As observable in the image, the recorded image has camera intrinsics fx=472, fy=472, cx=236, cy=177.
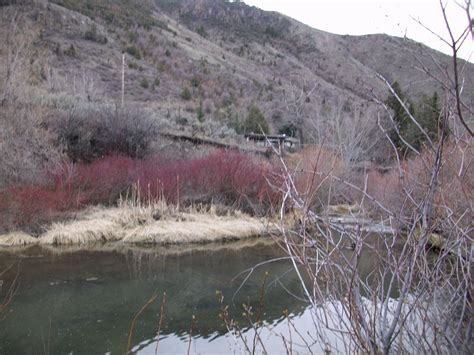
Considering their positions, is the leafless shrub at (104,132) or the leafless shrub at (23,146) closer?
the leafless shrub at (23,146)

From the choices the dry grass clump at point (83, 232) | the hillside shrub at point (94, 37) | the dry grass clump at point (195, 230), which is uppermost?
the hillside shrub at point (94, 37)

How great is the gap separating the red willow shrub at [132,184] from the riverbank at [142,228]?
46 cm

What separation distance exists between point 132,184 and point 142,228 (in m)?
1.98

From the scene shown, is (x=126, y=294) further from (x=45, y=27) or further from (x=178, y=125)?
(x=45, y=27)

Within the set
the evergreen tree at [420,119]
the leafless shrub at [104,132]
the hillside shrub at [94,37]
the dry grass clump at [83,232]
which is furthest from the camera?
the hillside shrub at [94,37]

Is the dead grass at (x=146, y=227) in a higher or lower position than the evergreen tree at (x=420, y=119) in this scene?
lower

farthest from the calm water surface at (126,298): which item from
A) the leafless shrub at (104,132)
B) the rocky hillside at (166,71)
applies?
the leafless shrub at (104,132)

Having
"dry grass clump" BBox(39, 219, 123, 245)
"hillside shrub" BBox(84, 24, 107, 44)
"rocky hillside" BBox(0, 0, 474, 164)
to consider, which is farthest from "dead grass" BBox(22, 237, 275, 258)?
"hillside shrub" BBox(84, 24, 107, 44)

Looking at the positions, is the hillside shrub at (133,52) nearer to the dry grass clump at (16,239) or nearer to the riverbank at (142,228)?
the riverbank at (142,228)

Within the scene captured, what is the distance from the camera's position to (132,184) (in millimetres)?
14000

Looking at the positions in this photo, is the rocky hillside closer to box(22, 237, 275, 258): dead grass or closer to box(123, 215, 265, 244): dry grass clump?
box(123, 215, 265, 244): dry grass clump

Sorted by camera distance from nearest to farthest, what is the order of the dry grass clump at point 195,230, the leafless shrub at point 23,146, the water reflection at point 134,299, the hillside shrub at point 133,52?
the water reflection at point 134,299 → the dry grass clump at point 195,230 → the leafless shrub at point 23,146 → the hillside shrub at point 133,52

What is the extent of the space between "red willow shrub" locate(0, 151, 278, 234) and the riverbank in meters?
0.46

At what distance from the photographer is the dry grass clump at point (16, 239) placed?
10.9m
